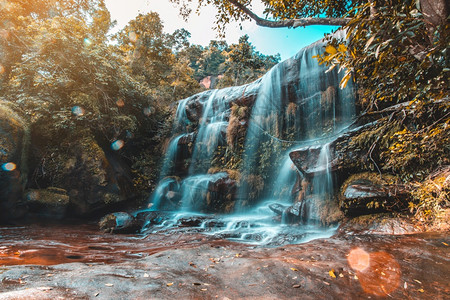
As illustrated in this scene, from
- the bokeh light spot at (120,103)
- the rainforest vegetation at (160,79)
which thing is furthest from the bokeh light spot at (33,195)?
the bokeh light spot at (120,103)

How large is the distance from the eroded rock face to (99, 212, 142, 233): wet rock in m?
2.89

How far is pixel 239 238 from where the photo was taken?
19.7ft

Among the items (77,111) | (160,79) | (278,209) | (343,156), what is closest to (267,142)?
(278,209)

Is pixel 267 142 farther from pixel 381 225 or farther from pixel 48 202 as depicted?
pixel 48 202

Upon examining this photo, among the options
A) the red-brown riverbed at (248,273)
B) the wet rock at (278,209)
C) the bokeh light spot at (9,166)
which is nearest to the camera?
the red-brown riverbed at (248,273)

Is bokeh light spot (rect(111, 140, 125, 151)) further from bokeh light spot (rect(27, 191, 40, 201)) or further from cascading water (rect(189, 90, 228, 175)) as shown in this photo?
bokeh light spot (rect(27, 191, 40, 201))

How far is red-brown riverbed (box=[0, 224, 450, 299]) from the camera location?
1.85 m

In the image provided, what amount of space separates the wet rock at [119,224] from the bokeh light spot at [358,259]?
254 inches

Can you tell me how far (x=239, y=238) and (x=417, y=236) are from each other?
4.01 meters

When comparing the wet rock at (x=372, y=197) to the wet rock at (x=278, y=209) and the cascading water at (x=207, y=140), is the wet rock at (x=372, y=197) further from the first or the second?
the cascading water at (x=207, y=140)

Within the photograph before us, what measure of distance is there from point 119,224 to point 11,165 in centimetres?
387

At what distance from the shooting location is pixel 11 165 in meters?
6.43

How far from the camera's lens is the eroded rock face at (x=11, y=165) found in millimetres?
6301

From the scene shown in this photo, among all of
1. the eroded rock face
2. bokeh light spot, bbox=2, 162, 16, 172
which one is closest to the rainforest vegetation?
the eroded rock face
